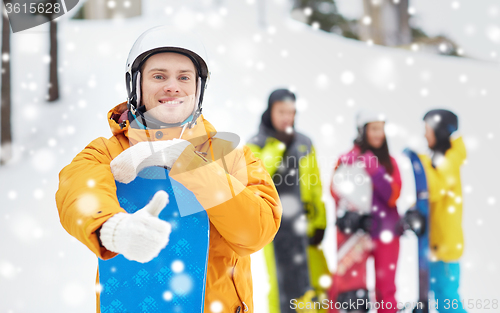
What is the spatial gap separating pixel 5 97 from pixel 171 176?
17.0ft

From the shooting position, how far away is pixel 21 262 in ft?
12.8

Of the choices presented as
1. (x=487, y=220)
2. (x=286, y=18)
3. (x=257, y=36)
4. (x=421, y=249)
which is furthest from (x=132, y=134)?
(x=286, y=18)

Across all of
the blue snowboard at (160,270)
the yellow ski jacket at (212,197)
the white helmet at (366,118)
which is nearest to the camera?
the yellow ski jacket at (212,197)

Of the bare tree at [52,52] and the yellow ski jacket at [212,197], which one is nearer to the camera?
the yellow ski jacket at [212,197]

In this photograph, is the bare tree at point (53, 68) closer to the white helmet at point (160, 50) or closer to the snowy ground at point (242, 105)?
the snowy ground at point (242, 105)

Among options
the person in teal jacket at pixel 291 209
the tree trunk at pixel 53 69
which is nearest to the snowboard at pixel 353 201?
the person in teal jacket at pixel 291 209

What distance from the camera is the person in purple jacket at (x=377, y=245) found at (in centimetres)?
311

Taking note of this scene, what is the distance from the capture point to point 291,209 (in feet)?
10.0

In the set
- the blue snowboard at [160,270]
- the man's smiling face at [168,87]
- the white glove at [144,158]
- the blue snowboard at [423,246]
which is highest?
the man's smiling face at [168,87]

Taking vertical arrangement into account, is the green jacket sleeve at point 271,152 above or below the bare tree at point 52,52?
below

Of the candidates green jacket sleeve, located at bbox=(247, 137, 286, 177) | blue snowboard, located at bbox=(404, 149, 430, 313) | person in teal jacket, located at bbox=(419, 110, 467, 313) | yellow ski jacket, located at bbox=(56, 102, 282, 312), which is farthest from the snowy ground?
yellow ski jacket, located at bbox=(56, 102, 282, 312)

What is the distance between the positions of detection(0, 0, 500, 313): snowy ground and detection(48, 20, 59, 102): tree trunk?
0.11 m

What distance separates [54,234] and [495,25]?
9483 mm

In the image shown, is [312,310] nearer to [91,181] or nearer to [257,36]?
[91,181]
